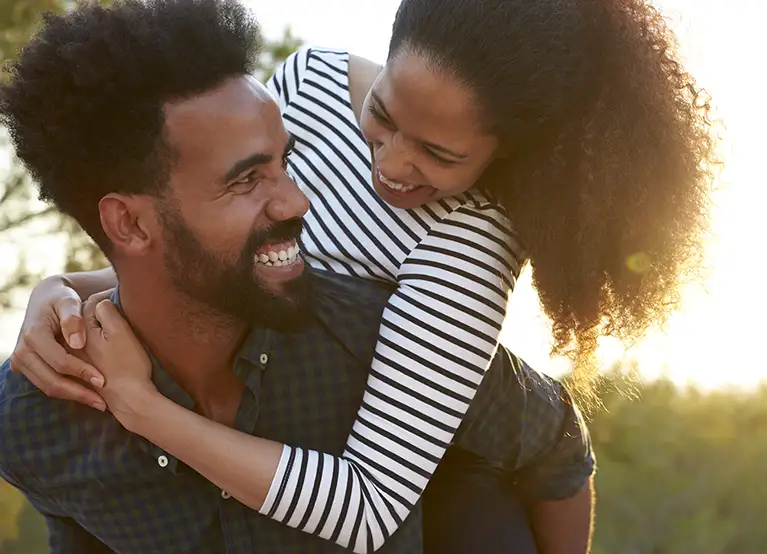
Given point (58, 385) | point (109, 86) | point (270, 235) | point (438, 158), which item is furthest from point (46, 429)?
point (438, 158)

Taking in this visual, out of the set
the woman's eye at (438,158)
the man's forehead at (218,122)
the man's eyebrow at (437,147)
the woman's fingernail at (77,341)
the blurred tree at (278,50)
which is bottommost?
the blurred tree at (278,50)

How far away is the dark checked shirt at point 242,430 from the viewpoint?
240 cm

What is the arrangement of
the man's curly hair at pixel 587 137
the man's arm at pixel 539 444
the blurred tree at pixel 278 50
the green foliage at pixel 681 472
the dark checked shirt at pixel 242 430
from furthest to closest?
the green foliage at pixel 681 472 < the blurred tree at pixel 278 50 < the man's arm at pixel 539 444 < the dark checked shirt at pixel 242 430 < the man's curly hair at pixel 587 137

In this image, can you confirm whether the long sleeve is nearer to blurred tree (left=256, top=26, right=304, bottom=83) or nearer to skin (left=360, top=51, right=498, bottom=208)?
skin (left=360, top=51, right=498, bottom=208)

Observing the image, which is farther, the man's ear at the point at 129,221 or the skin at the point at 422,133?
the man's ear at the point at 129,221

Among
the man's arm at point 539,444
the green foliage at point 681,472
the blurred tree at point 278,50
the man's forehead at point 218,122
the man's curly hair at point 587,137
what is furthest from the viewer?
the green foliage at point 681,472

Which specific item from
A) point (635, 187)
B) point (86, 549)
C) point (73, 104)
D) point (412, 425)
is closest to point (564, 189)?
point (635, 187)

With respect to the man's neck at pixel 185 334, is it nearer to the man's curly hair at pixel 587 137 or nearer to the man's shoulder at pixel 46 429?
the man's shoulder at pixel 46 429

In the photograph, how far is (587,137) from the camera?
227cm

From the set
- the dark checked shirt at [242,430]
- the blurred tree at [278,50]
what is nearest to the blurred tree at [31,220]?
the blurred tree at [278,50]

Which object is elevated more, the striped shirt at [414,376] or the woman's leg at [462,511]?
the striped shirt at [414,376]

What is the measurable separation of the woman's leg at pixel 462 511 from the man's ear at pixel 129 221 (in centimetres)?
88

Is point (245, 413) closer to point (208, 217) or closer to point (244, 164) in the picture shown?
point (208, 217)

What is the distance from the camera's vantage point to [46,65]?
2271 millimetres
